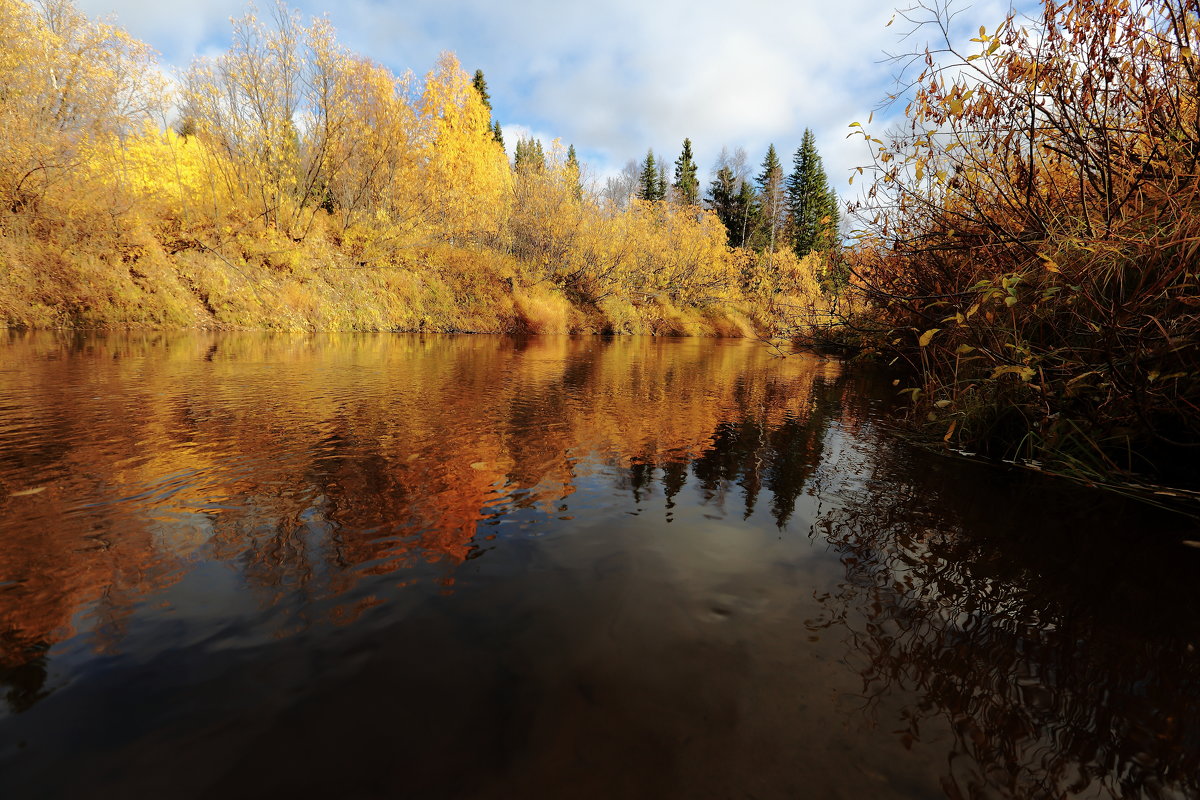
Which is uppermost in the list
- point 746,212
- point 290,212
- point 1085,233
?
point 746,212

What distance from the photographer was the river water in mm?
1697

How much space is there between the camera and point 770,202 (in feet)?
191

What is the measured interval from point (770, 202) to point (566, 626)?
6396 centimetres

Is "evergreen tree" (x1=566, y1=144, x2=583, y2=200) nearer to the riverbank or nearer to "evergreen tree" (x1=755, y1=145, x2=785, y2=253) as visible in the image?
the riverbank

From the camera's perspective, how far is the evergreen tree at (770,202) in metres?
56.0

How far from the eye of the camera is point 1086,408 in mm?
4613

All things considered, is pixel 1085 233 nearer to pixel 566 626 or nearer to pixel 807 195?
pixel 566 626

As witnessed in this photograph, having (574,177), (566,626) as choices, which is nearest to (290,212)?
(574,177)

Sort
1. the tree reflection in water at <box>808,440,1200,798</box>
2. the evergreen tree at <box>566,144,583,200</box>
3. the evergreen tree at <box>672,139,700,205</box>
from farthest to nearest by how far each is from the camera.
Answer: the evergreen tree at <box>672,139,700,205</box> < the evergreen tree at <box>566,144,583,200</box> < the tree reflection in water at <box>808,440,1200,798</box>

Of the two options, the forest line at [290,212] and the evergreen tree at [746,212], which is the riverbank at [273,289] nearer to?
the forest line at [290,212]

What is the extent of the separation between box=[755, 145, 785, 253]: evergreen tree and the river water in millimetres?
55779

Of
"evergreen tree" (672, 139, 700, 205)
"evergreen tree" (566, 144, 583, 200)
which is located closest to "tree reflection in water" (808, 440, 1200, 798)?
"evergreen tree" (566, 144, 583, 200)

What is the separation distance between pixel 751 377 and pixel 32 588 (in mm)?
13578

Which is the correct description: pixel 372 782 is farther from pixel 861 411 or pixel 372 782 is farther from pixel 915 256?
pixel 861 411
